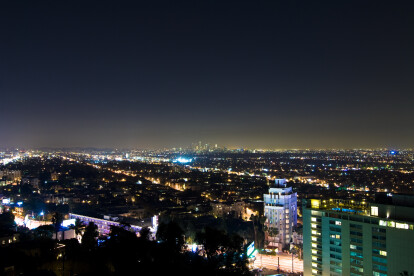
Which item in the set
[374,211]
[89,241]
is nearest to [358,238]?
[374,211]

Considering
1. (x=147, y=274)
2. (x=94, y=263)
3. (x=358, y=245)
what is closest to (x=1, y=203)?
(x=94, y=263)

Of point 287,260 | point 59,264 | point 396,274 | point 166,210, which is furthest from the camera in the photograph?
point 166,210

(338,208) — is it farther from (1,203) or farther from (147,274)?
(1,203)

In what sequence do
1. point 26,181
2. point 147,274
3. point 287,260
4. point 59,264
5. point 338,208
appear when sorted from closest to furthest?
point 147,274, point 59,264, point 338,208, point 287,260, point 26,181

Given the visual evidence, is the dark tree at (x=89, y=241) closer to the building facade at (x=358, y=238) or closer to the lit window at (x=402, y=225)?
the building facade at (x=358, y=238)

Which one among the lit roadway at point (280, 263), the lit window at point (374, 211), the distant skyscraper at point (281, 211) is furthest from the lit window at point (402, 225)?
the distant skyscraper at point (281, 211)

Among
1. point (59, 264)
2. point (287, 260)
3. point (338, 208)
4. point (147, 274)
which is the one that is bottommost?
point (287, 260)

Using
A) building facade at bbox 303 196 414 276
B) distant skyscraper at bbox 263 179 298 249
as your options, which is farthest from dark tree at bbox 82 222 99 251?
distant skyscraper at bbox 263 179 298 249

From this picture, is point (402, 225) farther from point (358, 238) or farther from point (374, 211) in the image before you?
point (358, 238)
